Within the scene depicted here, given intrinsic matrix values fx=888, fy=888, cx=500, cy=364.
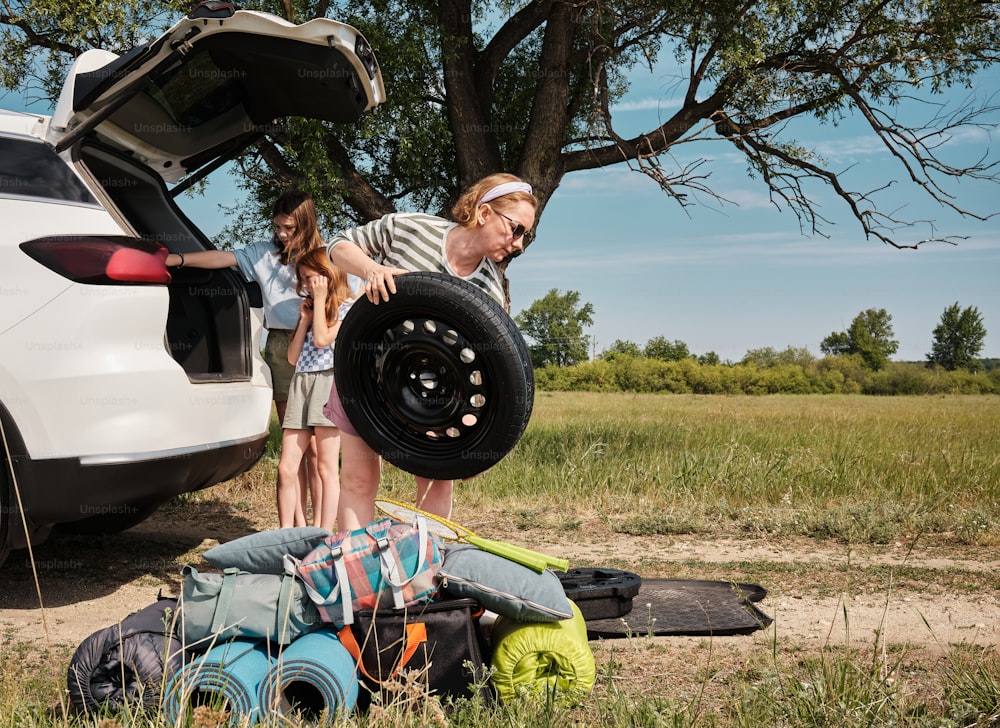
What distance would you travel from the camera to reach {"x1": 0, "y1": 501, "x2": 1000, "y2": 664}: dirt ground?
4.16m

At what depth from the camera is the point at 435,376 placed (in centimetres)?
380

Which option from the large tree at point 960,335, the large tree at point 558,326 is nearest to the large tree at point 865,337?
the large tree at point 960,335

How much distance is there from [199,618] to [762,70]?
9.14 m

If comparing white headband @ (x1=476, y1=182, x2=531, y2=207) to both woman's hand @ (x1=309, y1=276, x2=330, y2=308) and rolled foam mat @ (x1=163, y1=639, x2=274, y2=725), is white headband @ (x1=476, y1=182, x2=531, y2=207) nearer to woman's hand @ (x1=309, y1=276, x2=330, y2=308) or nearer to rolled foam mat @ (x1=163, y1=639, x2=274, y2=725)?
woman's hand @ (x1=309, y1=276, x2=330, y2=308)

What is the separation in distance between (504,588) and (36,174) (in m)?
2.96

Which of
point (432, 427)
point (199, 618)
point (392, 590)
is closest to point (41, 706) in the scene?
point (199, 618)

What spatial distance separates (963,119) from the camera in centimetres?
1055

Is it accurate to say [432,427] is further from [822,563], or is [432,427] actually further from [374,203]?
[374,203]

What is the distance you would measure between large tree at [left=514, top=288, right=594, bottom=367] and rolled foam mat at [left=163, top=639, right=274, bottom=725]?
283ft

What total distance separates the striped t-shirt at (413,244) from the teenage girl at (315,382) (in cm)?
119

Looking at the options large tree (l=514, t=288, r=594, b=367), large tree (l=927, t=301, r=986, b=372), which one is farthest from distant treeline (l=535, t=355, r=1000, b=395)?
large tree (l=927, t=301, r=986, b=372)

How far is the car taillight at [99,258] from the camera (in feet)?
13.3

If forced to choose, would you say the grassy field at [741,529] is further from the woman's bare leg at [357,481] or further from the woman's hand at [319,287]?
the woman's hand at [319,287]

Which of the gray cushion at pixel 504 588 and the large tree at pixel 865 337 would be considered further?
the large tree at pixel 865 337
